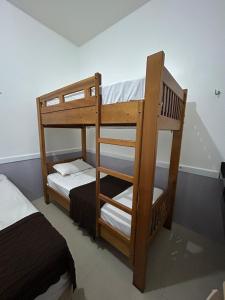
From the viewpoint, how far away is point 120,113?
1.11 meters

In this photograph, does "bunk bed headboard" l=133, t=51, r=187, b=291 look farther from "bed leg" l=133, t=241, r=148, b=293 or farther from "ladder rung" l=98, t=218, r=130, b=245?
"ladder rung" l=98, t=218, r=130, b=245

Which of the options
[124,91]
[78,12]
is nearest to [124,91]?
[124,91]

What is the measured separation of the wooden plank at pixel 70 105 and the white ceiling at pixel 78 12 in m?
1.48

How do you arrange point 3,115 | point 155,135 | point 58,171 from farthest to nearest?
point 58,171
point 3,115
point 155,135

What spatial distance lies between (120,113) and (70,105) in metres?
0.76

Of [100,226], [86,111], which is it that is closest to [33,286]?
[100,226]

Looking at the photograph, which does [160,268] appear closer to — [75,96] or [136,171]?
[136,171]

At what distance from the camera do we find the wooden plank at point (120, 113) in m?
1.02

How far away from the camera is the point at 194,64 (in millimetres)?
1673

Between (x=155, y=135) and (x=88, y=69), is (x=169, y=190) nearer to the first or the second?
(x=155, y=135)

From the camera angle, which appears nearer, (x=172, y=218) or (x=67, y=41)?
(x=172, y=218)

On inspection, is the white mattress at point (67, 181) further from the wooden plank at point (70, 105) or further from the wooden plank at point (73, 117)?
the wooden plank at point (70, 105)

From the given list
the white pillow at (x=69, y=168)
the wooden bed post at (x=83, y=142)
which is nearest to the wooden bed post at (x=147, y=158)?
the white pillow at (x=69, y=168)

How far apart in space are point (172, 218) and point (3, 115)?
2952 mm
